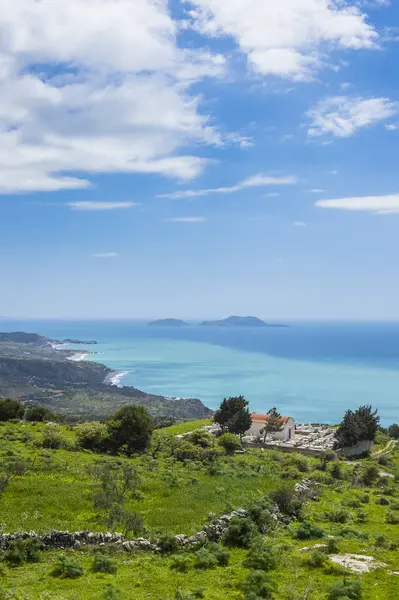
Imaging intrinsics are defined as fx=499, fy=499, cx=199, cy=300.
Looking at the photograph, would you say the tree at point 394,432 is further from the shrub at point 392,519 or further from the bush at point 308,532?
the bush at point 308,532

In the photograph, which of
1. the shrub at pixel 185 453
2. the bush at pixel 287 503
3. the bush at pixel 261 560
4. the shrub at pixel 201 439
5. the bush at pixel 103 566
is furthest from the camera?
the shrub at pixel 201 439

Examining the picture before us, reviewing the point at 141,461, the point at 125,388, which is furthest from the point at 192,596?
the point at 125,388

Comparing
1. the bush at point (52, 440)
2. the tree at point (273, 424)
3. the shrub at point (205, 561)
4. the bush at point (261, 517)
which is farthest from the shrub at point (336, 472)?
the shrub at point (205, 561)

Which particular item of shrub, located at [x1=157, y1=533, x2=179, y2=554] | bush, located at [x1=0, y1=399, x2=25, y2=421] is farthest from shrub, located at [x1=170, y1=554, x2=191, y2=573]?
bush, located at [x1=0, y1=399, x2=25, y2=421]

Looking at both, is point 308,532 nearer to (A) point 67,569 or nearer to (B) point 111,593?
(B) point 111,593

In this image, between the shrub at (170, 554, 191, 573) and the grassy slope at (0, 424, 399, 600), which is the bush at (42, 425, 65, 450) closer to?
the grassy slope at (0, 424, 399, 600)
